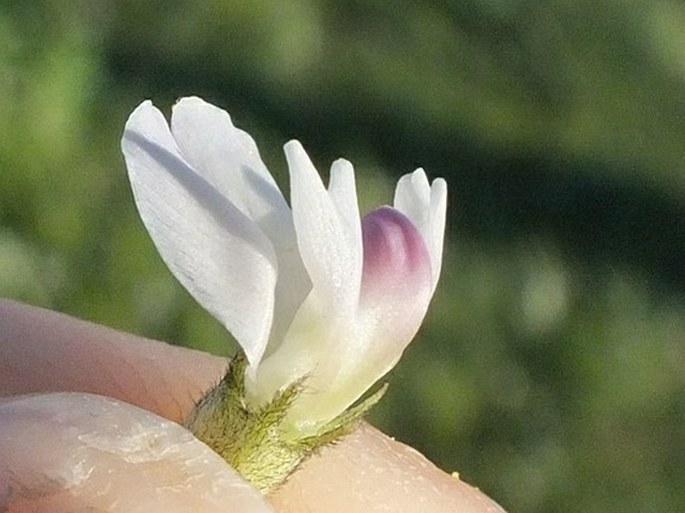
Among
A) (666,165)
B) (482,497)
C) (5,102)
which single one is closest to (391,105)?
(666,165)

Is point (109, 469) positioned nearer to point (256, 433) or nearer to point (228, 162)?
point (256, 433)

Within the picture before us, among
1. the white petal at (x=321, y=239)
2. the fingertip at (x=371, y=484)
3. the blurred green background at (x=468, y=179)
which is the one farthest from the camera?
the blurred green background at (x=468, y=179)

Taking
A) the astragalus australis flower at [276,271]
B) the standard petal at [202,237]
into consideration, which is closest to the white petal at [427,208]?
the astragalus australis flower at [276,271]

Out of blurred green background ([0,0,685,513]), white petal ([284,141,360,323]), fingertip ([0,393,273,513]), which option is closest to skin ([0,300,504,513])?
fingertip ([0,393,273,513])

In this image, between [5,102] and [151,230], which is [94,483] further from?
[5,102]

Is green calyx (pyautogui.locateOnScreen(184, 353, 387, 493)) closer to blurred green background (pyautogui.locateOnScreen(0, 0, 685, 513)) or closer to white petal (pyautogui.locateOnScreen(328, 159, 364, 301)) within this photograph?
white petal (pyautogui.locateOnScreen(328, 159, 364, 301))

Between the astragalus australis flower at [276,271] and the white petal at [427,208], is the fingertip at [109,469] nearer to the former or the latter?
the astragalus australis flower at [276,271]

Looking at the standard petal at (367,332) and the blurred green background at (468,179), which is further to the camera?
the blurred green background at (468,179)

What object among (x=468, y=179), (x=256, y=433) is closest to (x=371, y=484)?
(x=256, y=433)

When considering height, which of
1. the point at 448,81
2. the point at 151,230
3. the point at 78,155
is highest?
the point at 448,81
